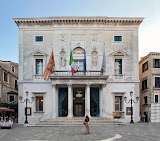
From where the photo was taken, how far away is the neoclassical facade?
44.0m

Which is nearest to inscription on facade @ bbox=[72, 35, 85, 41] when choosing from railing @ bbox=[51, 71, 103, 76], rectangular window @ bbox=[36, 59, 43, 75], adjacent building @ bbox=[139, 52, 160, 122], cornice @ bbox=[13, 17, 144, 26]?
cornice @ bbox=[13, 17, 144, 26]

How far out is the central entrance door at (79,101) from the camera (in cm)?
4534

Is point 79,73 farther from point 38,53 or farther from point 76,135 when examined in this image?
point 76,135

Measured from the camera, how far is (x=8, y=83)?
55188mm

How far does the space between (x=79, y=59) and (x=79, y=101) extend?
6138 millimetres

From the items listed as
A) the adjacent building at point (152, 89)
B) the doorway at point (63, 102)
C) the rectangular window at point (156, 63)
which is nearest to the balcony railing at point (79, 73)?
the doorway at point (63, 102)

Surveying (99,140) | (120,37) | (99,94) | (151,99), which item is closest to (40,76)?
(99,94)

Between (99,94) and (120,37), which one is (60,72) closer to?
(99,94)

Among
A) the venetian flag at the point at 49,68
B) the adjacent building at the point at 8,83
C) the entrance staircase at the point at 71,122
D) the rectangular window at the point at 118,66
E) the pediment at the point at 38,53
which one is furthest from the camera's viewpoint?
the adjacent building at the point at 8,83

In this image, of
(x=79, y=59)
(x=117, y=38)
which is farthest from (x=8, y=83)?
(x=117, y=38)

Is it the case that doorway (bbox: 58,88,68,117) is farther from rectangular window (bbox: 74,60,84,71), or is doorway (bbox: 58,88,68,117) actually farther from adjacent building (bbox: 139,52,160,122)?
adjacent building (bbox: 139,52,160,122)

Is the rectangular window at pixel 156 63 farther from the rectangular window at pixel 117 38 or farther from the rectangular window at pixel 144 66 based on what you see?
the rectangular window at pixel 117 38

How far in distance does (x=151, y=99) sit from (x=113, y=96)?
7.26m

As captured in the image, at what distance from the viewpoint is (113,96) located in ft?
145
